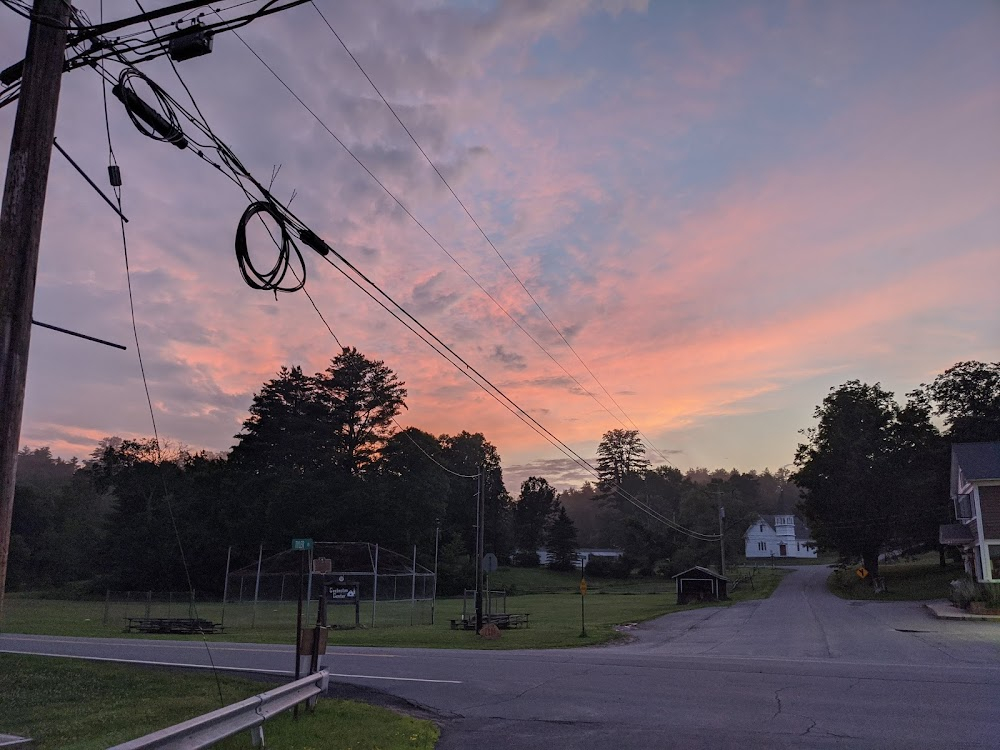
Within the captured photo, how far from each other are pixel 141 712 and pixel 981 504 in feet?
142

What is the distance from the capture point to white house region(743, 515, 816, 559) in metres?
129

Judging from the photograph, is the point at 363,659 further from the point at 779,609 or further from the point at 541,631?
the point at 779,609

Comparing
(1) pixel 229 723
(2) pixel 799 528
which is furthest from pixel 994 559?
(2) pixel 799 528

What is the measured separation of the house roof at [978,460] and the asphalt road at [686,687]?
1748 cm

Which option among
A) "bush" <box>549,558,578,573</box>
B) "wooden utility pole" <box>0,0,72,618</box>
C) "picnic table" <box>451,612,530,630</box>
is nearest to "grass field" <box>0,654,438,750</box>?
"wooden utility pole" <box>0,0,72,618</box>

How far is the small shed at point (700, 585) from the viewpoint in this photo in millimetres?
53469

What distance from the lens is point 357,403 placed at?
83562 millimetres

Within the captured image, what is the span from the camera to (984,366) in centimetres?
6153

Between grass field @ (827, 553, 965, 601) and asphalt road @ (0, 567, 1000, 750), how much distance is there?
23.6m

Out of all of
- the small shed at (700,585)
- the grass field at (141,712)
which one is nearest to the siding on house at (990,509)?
the small shed at (700,585)

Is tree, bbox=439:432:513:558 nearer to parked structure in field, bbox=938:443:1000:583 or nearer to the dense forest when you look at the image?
the dense forest

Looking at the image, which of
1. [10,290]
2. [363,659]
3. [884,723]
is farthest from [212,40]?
[363,659]

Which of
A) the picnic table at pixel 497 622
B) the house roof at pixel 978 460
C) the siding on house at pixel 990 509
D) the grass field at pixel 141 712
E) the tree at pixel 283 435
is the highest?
the tree at pixel 283 435

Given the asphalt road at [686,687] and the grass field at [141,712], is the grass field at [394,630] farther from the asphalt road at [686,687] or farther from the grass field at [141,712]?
the grass field at [141,712]
